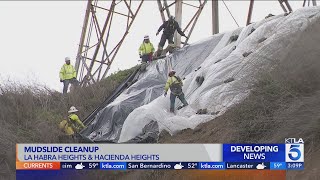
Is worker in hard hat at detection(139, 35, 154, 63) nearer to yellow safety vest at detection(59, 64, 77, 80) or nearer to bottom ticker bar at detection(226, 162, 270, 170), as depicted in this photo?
yellow safety vest at detection(59, 64, 77, 80)

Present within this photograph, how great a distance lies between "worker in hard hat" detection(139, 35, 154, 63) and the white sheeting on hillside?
7.42ft

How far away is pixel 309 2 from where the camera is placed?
2088 centimetres

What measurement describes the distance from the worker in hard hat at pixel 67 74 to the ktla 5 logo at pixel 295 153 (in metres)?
11.9

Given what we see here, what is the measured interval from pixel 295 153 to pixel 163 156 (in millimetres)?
2086

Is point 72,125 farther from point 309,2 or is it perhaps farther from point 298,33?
point 309,2

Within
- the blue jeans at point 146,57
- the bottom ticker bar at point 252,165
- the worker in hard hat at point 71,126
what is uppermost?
the blue jeans at point 146,57

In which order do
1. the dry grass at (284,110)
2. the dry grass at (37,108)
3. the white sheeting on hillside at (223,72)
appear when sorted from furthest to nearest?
the dry grass at (37,108) → the white sheeting on hillside at (223,72) → the dry grass at (284,110)

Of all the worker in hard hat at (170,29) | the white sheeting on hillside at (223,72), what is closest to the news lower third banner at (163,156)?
the white sheeting on hillside at (223,72)

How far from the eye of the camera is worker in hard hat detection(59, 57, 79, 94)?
20547 mm

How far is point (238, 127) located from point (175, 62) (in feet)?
23.7

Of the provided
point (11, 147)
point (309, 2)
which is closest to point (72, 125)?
point (11, 147)

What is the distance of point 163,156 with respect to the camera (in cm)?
1032

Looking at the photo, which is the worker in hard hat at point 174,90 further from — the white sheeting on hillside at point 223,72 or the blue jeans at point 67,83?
the blue jeans at point 67,83

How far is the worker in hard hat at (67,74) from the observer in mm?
20547
